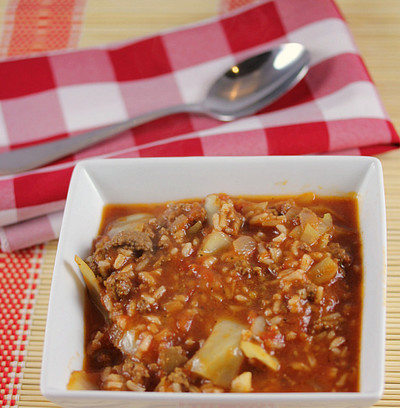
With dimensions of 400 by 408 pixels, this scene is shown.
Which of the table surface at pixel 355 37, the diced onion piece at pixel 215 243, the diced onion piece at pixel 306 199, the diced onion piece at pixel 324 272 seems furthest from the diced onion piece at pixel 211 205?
the table surface at pixel 355 37

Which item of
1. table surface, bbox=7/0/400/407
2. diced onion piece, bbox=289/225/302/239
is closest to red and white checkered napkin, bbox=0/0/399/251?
table surface, bbox=7/0/400/407

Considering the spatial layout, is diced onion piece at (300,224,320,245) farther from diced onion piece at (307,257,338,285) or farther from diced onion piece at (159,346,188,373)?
diced onion piece at (159,346,188,373)

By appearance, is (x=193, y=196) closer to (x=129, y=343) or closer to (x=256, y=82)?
(x=129, y=343)

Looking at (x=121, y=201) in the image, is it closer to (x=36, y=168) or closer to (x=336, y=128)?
(x=36, y=168)

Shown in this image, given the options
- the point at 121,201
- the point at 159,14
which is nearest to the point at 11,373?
the point at 121,201

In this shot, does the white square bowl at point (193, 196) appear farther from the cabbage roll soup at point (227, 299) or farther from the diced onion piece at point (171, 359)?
the diced onion piece at point (171, 359)
